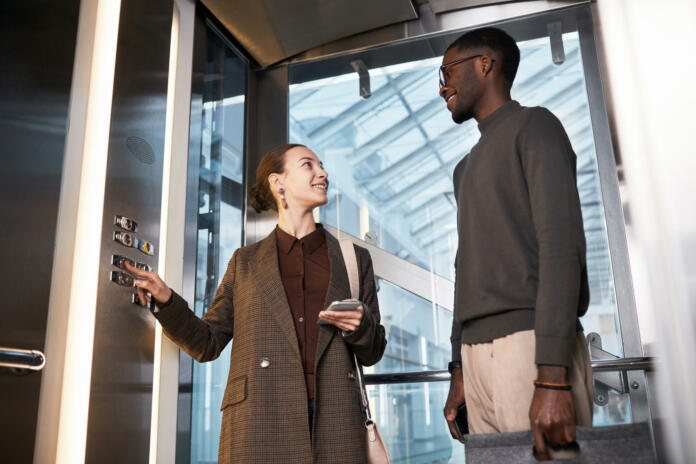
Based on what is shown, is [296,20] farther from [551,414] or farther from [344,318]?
[551,414]

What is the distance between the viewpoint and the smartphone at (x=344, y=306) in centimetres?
222

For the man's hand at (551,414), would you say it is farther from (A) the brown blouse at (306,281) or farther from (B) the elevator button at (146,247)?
(B) the elevator button at (146,247)

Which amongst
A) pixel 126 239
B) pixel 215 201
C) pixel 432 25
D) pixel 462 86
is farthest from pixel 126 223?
pixel 432 25

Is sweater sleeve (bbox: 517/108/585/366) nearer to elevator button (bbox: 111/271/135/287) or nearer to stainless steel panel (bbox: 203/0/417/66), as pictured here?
elevator button (bbox: 111/271/135/287)

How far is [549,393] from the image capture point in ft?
5.10

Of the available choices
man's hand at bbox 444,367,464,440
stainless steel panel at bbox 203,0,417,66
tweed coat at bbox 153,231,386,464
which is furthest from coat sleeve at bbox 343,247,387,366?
stainless steel panel at bbox 203,0,417,66

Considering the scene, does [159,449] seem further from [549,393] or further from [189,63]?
[189,63]

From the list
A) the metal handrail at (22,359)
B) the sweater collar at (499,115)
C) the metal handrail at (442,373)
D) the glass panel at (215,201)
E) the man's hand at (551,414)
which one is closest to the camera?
the man's hand at (551,414)

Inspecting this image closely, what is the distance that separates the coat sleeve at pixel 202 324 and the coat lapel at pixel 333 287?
0.41 m

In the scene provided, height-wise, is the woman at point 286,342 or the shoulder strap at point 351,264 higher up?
the shoulder strap at point 351,264

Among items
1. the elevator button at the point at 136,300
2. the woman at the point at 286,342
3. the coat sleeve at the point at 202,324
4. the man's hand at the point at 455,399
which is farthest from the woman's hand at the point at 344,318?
the elevator button at the point at 136,300

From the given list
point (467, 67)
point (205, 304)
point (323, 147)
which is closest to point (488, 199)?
point (467, 67)

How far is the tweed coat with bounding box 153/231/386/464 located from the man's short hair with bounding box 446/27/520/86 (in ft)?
3.01

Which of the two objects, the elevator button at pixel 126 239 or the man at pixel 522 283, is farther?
the elevator button at pixel 126 239
